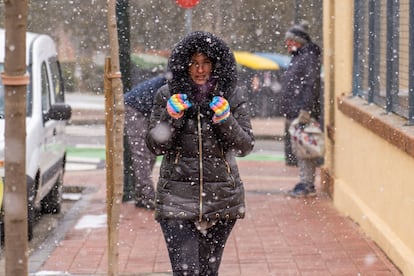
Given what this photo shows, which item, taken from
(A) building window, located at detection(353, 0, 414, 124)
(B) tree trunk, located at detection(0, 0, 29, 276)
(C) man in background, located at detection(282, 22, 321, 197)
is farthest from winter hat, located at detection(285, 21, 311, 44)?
(B) tree trunk, located at detection(0, 0, 29, 276)

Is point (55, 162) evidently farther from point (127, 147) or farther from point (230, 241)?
point (230, 241)

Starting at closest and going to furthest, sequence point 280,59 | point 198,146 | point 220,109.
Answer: point 220,109 < point 198,146 < point 280,59

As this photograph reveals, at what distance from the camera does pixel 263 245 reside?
32.1 ft

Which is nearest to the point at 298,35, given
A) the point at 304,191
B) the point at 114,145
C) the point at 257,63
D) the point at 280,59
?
the point at 304,191

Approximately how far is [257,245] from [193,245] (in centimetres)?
363

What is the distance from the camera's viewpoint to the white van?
1021cm

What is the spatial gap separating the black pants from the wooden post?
2.08 ft

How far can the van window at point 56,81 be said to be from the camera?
1210 centimetres

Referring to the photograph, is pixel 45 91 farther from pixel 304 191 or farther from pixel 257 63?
pixel 257 63

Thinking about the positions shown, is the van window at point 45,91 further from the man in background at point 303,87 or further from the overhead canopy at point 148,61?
the overhead canopy at point 148,61

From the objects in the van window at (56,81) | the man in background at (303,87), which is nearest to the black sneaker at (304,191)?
the man in background at (303,87)

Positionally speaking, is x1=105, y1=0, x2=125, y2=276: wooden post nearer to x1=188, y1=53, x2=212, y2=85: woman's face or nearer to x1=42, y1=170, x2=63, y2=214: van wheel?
x1=188, y1=53, x2=212, y2=85: woman's face

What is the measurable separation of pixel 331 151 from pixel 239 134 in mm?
7032

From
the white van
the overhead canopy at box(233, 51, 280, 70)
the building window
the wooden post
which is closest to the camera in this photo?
the wooden post
